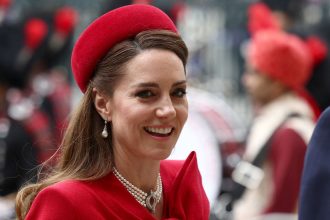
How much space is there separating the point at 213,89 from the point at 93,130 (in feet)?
23.3

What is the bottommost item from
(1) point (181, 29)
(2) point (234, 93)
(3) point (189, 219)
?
(2) point (234, 93)

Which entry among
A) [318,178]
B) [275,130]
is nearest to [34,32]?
[275,130]

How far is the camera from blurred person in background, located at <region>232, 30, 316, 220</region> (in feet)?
21.6

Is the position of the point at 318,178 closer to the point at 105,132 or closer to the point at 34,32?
the point at 105,132

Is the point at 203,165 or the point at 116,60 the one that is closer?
the point at 116,60

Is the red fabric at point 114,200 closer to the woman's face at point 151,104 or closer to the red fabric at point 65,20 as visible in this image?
the woman's face at point 151,104

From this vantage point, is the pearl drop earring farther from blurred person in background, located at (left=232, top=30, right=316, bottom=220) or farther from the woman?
blurred person in background, located at (left=232, top=30, right=316, bottom=220)

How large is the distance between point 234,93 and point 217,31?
0.68 metres

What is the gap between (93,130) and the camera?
13.4 feet

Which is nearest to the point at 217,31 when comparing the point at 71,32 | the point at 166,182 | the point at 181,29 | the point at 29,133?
the point at 181,29

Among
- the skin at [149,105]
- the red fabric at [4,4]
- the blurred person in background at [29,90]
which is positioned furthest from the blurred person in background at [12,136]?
the skin at [149,105]

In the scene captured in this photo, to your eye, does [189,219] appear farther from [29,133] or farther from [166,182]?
Result: [29,133]

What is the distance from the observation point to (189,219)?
409 cm

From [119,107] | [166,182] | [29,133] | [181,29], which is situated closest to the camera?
[119,107]
